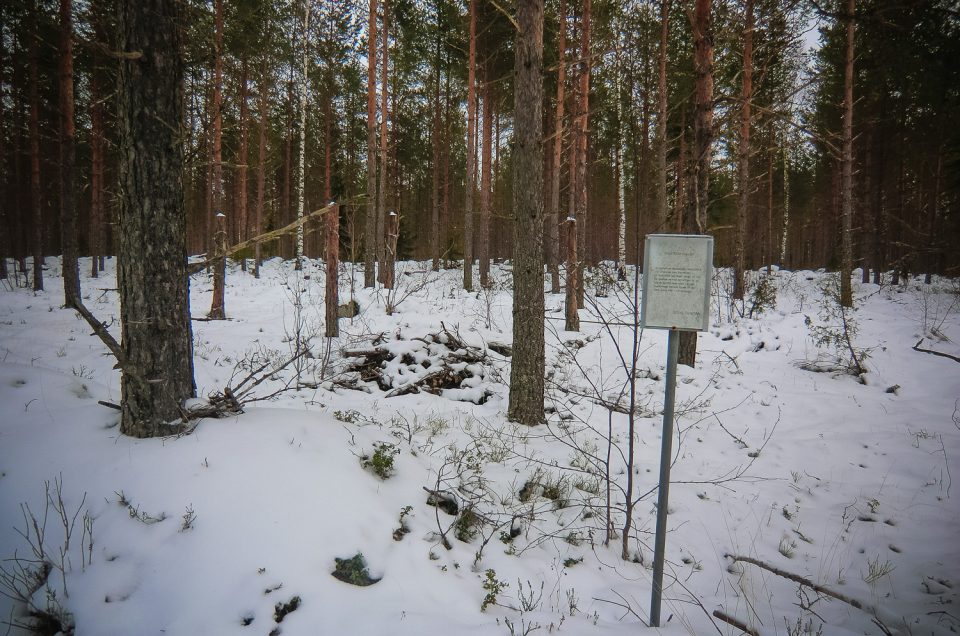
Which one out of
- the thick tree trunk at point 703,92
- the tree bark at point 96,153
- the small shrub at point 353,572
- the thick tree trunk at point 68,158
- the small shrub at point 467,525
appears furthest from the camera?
the tree bark at point 96,153

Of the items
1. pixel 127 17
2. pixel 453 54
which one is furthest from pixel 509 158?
pixel 127 17

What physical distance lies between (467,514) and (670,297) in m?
2.09

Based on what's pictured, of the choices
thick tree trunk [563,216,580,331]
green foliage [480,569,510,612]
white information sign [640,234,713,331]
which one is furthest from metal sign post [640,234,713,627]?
thick tree trunk [563,216,580,331]

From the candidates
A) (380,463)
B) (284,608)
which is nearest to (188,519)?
(284,608)

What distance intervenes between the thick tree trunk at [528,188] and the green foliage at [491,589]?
8.57ft

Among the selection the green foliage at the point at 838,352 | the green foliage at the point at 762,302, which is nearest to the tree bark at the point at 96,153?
the green foliage at the point at 838,352

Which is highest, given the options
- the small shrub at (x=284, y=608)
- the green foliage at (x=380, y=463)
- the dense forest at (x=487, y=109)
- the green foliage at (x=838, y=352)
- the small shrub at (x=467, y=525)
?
the dense forest at (x=487, y=109)

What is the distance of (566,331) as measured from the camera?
9.09 m

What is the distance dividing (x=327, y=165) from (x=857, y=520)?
1949 centimetres

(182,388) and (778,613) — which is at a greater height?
(182,388)

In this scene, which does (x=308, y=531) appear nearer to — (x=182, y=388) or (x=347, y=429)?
(x=347, y=429)

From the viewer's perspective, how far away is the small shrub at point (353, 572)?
7.18ft

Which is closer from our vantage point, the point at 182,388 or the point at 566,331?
the point at 182,388

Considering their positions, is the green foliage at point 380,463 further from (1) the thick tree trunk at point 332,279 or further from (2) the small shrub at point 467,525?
(1) the thick tree trunk at point 332,279
